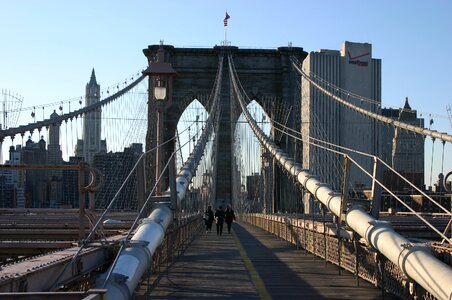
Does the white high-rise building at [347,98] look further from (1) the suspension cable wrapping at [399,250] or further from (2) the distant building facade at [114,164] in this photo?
(1) the suspension cable wrapping at [399,250]

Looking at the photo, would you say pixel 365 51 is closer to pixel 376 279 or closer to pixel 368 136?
pixel 368 136

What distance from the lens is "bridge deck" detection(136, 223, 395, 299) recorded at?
9461mm

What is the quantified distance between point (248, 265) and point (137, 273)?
765 centimetres

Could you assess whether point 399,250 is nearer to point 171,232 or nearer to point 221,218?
point 171,232

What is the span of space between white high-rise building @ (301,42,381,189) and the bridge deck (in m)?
21.4

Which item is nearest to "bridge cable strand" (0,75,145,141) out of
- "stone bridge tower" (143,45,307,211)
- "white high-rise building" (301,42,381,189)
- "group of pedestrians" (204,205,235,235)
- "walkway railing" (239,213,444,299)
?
"group of pedestrians" (204,205,235,235)

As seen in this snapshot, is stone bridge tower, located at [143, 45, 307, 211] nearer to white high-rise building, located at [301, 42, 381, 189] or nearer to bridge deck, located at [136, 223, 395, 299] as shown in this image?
white high-rise building, located at [301, 42, 381, 189]

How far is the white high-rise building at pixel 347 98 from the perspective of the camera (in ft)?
149

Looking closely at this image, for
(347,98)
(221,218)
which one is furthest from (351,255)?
(347,98)

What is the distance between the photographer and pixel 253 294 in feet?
31.3

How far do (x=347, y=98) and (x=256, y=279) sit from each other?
4606 cm

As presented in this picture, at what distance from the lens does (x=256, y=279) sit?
1123 cm

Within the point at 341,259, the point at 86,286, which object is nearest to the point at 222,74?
the point at 341,259

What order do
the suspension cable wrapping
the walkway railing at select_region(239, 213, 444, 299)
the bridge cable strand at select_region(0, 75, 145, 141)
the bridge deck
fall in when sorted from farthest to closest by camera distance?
the bridge cable strand at select_region(0, 75, 145, 141) < the bridge deck < the walkway railing at select_region(239, 213, 444, 299) < the suspension cable wrapping
